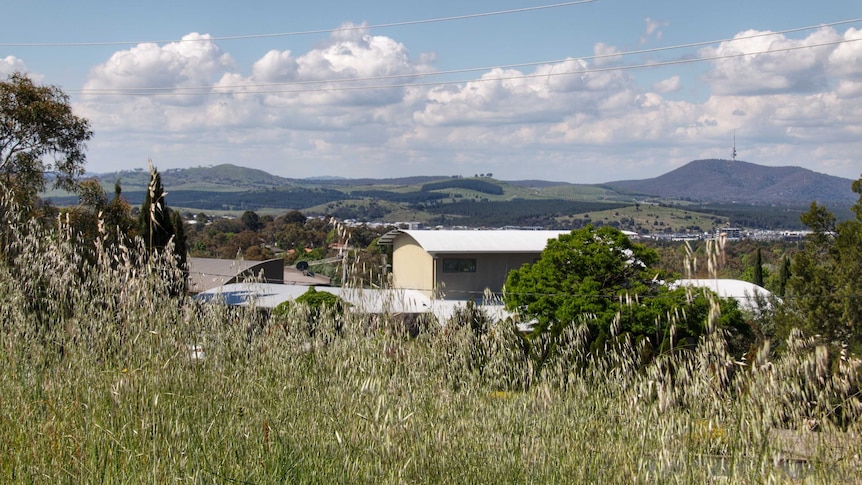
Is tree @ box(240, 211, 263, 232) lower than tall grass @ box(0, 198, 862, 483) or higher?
lower

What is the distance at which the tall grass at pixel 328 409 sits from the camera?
3162 millimetres

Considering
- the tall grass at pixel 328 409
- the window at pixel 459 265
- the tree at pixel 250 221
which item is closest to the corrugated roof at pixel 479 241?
the window at pixel 459 265

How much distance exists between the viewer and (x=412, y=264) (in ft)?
110

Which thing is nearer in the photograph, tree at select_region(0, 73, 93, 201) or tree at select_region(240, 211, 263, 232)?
tree at select_region(0, 73, 93, 201)

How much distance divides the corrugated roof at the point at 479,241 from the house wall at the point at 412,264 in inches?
19.1

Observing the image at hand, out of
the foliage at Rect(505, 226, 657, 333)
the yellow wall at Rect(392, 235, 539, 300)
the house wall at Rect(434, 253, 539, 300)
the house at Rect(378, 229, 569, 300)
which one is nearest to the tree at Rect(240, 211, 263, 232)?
the house at Rect(378, 229, 569, 300)

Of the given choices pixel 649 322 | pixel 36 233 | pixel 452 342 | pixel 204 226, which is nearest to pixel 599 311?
pixel 649 322

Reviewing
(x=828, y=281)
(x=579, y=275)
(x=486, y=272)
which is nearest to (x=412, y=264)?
(x=486, y=272)

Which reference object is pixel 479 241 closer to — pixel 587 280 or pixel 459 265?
pixel 459 265

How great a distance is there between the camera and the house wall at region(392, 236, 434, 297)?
31859mm

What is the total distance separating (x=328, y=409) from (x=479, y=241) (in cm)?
2915

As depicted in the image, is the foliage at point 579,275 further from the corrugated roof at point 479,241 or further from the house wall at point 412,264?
the house wall at point 412,264

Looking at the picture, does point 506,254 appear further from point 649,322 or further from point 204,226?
point 204,226

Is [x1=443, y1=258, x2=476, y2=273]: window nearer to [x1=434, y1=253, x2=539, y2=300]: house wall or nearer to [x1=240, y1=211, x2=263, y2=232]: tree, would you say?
[x1=434, y1=253, x2=539, y2=300]: house wall
